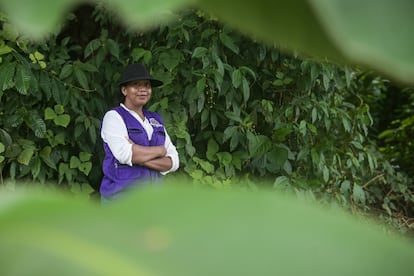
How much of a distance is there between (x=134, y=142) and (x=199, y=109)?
0.28 meters

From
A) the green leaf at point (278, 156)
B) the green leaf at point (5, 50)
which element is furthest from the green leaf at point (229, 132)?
the green leaf at point (5, 50)

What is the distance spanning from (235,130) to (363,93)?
94 centimetres

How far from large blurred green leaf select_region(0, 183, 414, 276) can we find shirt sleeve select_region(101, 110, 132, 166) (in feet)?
5.73

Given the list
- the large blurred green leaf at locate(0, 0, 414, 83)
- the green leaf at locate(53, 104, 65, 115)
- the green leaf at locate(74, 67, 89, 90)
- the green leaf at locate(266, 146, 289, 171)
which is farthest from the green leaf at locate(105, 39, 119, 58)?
the large blurred green leaf at locate(0, 0, 414, 83)

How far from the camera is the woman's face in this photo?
198 centimetres

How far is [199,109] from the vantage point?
2.11 meters

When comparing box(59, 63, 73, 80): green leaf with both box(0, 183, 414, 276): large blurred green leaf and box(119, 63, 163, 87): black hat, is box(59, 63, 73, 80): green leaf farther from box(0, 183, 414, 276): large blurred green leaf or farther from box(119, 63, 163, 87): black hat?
box(0, 183, 414, 276): large blurred green leaf

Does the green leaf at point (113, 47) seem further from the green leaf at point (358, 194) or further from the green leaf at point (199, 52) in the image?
the green leaf at point (358, 194)

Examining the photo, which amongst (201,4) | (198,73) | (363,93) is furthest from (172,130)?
(201,4)

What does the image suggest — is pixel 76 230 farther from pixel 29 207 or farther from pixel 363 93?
pixel 363 93

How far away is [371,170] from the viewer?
246 cm

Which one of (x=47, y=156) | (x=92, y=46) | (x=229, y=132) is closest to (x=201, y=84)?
(x=229, y=132)

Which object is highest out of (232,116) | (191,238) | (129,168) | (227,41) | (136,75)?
(191,238)

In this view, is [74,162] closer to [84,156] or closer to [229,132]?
[84,156]
